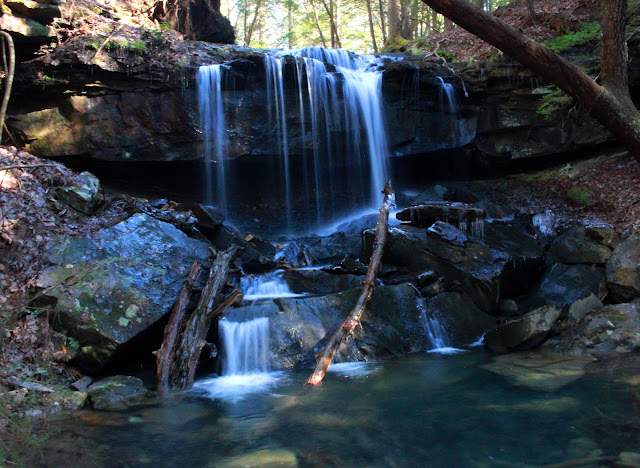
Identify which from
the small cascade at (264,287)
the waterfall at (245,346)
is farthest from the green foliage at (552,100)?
the waterfall at (245,346)

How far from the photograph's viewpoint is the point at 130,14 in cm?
1172

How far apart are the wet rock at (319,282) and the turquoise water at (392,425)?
2129mm

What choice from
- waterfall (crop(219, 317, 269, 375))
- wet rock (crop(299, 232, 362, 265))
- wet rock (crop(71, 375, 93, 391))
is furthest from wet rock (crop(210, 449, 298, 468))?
wet rock (crop(299, 232, 362, 265))

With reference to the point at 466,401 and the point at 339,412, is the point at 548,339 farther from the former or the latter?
the point at 339,412

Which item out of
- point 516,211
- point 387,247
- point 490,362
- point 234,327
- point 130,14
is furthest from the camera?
point 130,14

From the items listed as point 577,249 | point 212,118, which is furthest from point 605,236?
point 212,118

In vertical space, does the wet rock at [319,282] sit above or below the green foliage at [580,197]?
below

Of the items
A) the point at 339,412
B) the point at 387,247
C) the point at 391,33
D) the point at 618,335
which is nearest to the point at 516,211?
the point at 387,247

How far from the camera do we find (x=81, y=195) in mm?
7734

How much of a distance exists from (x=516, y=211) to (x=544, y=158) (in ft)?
7.41

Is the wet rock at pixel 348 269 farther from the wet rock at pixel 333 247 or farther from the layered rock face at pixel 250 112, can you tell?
the layered rock face at pixel 250 112

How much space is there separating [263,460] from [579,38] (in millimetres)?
12121

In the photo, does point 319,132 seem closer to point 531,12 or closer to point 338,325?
point 338,325

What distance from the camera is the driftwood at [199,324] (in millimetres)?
5863
